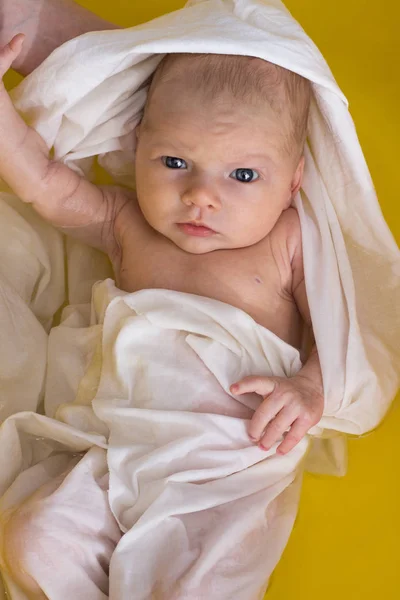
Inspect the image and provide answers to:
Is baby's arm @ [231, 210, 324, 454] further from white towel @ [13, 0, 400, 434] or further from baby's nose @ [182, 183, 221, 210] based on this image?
baby's nose @ [182, 183, 221, 210]

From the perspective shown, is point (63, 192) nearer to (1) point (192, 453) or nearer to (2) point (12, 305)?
(2) point (12, 305)

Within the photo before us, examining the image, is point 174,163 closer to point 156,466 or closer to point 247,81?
point 247,81

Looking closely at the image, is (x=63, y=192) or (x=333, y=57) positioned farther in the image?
(x=333, y=57)

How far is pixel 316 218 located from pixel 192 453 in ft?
1.20

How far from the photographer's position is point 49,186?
1.09 meters

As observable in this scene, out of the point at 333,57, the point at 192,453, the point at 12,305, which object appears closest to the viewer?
the point at 192,453

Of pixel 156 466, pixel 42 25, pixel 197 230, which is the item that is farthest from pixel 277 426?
pixel 42 25

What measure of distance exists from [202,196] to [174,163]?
8 centimetres

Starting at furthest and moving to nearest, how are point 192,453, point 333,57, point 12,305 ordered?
1. point 333,57
2. point 12,305
3. point 192,453

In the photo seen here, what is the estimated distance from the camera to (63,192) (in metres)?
1.11

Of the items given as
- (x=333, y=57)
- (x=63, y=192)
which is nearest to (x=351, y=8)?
(x=333, y=57)

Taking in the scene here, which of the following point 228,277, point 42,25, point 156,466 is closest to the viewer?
point 156,466

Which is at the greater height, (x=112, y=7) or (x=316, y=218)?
(x=112, y=7)

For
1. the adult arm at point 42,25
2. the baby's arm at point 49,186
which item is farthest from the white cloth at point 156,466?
the adult arm at point 42,25
